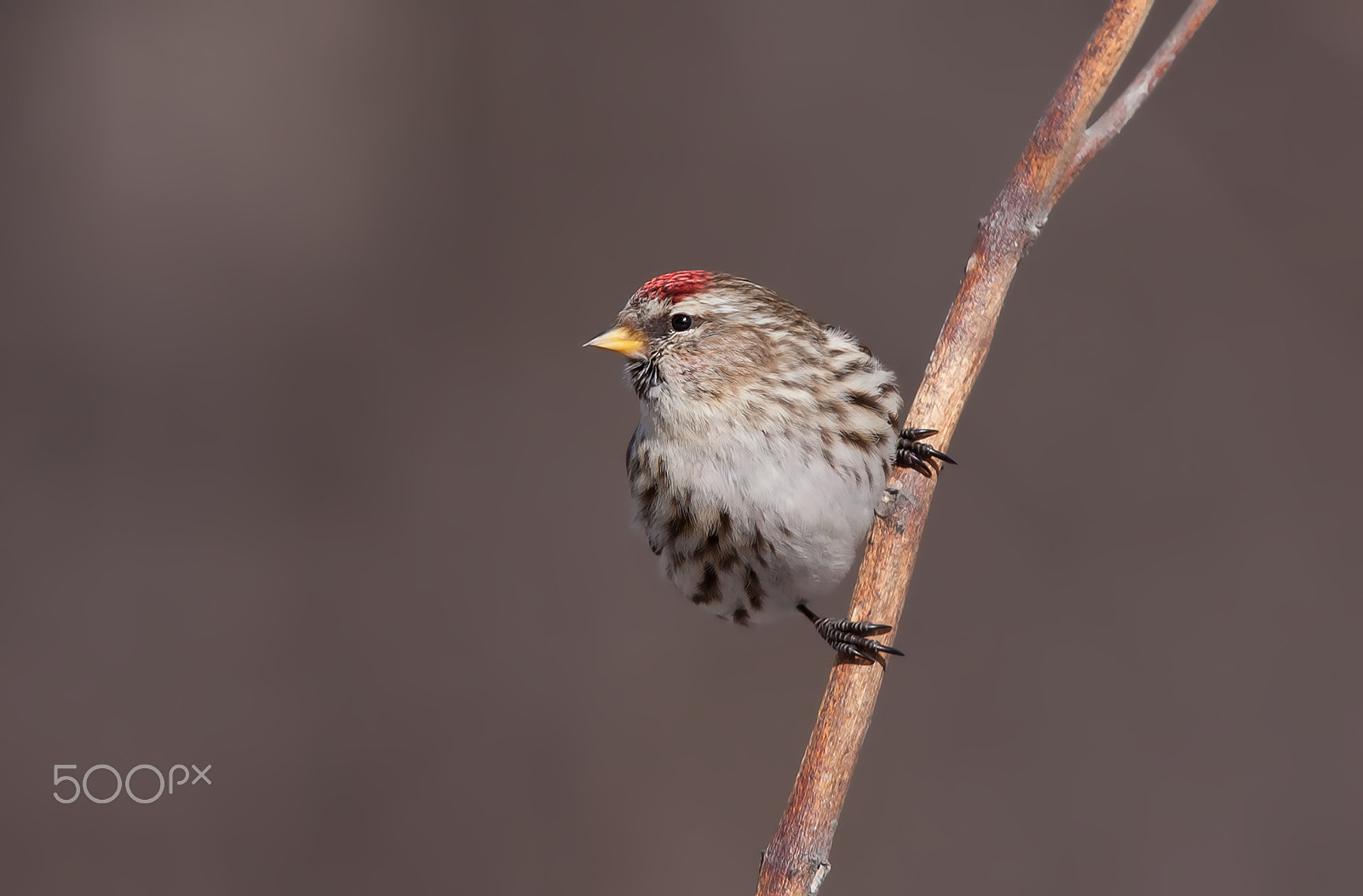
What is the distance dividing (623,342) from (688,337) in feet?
0.40

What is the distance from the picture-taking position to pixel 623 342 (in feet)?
6.84

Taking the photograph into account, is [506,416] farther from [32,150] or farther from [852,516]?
[852,516]

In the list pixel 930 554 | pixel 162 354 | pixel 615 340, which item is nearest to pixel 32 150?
pixel 162 354

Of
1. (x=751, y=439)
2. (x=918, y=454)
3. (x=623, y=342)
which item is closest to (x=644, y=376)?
(x=623, y=342)

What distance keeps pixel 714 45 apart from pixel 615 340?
8.42 feet

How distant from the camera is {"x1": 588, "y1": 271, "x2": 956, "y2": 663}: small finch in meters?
2.08

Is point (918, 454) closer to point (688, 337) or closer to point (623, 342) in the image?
point (688, 337)

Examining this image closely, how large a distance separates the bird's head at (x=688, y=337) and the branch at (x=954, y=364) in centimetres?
36

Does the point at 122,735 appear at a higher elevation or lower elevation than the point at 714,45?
lower

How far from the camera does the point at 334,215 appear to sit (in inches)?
176

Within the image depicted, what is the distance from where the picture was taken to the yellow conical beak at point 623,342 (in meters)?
2.07

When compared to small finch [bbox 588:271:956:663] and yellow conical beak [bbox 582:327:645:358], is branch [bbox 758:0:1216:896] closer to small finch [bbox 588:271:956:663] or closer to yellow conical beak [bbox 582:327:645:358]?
small finch [bbox 588:271:956:663]

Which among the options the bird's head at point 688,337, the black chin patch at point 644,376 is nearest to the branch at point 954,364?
the bird's head at point 688,337

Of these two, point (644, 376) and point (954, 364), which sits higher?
point (954, 364)
